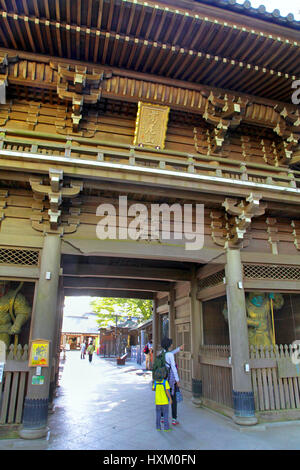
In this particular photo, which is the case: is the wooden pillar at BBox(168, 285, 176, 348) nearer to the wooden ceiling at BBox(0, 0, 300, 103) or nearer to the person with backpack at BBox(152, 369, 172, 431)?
the person with backpack at BBox(152, 369, 172, 431)

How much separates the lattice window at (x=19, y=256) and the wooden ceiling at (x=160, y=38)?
497 cm

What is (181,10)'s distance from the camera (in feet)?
21.8

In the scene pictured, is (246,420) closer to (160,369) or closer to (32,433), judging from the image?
(160,369)

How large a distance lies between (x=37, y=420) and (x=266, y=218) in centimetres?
748

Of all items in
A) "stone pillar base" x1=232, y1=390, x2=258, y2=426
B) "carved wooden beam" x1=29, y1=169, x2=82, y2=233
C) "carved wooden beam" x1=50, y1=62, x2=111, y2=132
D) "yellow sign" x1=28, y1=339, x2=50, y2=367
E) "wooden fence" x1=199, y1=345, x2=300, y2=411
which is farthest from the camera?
"wooden fence" x1=199, y1=345, x2=300, y2=411

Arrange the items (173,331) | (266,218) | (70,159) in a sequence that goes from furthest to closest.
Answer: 1. (173,331)
2. (266,218)
3. (70,159)

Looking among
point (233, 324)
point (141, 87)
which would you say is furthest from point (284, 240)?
point (141, 87)

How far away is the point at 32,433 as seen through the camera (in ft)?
18.5

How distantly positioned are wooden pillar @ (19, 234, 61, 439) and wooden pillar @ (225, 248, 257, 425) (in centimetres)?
428

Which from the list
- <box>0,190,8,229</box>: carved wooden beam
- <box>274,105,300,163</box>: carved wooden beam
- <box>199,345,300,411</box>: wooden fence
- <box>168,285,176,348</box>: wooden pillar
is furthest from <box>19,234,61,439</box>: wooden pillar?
<box>274,105,300,163</box>: carved wooden beam

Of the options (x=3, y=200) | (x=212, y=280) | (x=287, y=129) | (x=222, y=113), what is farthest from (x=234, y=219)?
(x=3, y=200)

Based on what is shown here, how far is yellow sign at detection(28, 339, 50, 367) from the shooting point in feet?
19.7

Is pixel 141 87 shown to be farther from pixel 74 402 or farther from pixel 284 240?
pixel 74 402

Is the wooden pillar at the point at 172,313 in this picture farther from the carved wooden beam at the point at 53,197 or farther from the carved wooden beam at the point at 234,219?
the carved wooden beam at the point at 53,197
